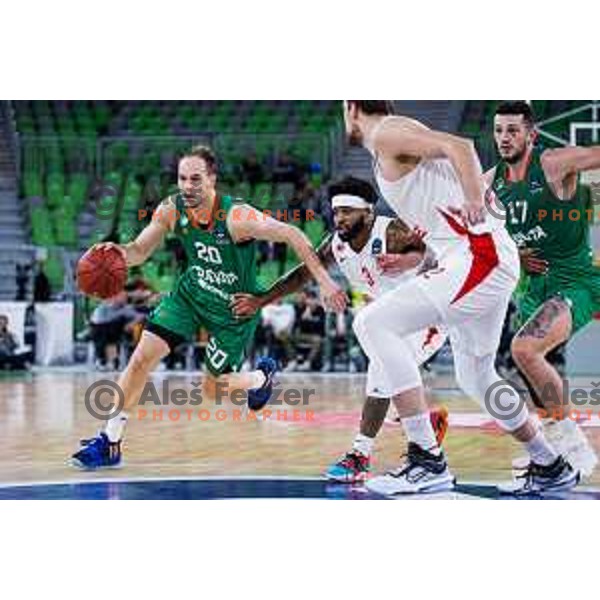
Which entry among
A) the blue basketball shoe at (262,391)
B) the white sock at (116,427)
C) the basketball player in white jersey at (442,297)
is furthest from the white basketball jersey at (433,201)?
the white sock at (116,427)

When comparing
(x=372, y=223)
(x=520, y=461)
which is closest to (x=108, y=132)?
(x=372, y=223)

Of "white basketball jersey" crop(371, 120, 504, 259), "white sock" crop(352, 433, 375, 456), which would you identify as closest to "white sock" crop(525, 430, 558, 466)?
"white sock" crop(352, 433, 375, 456)

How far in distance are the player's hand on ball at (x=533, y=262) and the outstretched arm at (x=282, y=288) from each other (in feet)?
3.18

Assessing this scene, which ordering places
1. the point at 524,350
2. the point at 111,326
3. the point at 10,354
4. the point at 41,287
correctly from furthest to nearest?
1. the point at 10,354
2. the point at 41,287
3. the point at 111,326
4. the point at 524,350

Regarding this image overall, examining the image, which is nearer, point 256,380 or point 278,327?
point 256,380

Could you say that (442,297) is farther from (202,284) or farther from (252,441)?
(252,441)

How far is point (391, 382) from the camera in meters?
6.47

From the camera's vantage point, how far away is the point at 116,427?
23.4 ft

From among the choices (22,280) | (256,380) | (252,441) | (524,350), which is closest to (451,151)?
(524,350)

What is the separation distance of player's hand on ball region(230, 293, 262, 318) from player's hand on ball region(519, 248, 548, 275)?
1.39m

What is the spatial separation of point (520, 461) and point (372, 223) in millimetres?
1450

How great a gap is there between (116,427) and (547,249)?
2.42 meters

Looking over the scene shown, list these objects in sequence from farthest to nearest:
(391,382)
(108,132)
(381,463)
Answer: (108,132) → (381,463) → (391,382)

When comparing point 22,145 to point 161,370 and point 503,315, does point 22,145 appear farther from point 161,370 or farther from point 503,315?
point 503,315
